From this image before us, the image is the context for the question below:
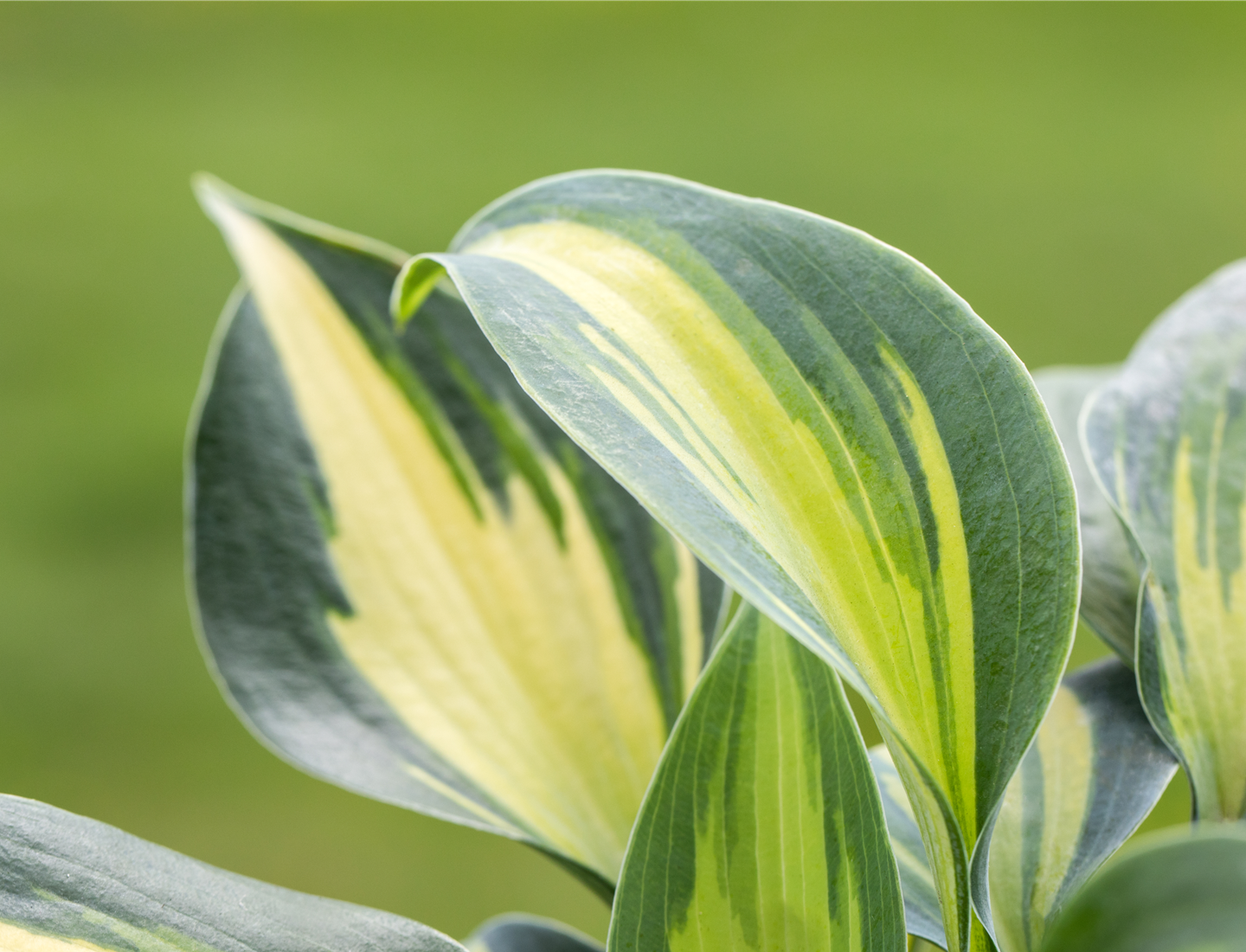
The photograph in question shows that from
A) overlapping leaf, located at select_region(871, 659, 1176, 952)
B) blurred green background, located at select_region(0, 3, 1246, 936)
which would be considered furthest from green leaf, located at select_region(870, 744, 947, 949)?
blurred green background, located at select_region(0, 3, 1246, 936)

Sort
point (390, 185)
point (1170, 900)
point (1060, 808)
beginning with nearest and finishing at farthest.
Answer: point (1170, 900)
point (1060, 808)
point (390, 185)

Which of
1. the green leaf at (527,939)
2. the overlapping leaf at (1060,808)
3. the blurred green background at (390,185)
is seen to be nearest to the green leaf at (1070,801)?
the overlapping leaf at (1060,808)

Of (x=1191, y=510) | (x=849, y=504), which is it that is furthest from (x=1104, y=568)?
(x=849, y=504)

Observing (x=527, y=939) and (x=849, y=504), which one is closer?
→ (x=849, y=504)

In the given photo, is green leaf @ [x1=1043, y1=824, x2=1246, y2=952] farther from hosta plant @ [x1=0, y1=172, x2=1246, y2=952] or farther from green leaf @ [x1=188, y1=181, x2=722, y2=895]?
green leaf @ [x1=188, y1=181, x2=722, y2=895]

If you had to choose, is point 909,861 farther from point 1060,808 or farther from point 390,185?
point 390,185

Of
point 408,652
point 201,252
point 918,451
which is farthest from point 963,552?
point 201,252

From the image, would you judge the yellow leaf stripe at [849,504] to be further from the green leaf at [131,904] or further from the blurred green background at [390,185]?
the blurred green background at [390,185]
